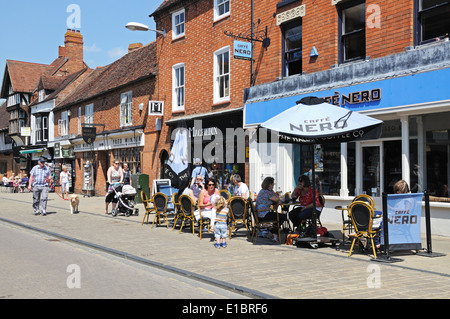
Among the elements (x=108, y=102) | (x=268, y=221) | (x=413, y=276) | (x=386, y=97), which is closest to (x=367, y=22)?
(x=386, y=97)

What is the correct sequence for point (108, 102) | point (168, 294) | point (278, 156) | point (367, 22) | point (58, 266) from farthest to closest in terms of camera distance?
point (108, 102)
point (278, 156)
point (367, 22)
point (58, 266)
point (168, 294)

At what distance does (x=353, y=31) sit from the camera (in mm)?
13000

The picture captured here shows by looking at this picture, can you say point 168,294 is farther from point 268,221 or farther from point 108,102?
point 108,102

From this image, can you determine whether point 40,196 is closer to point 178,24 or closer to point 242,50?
point 242,50

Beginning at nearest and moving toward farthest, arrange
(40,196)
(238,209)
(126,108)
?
(238,209) < (40,196) < (126,108)

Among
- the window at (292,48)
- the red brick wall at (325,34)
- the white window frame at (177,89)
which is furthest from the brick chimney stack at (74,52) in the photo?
the window at (292,48)

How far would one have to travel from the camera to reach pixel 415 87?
11.0 metres

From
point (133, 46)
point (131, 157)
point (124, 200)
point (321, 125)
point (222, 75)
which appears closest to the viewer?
point (321, 125)

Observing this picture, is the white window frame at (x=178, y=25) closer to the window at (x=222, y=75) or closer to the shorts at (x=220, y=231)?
the window at (x=222, y=75)

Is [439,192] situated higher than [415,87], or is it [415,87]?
[415,87]

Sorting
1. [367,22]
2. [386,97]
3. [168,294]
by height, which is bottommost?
[168,294]

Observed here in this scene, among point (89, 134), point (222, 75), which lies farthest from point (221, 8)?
point (89, 134)

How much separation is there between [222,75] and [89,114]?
14.7 metres

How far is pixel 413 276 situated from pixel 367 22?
790 centimetres
